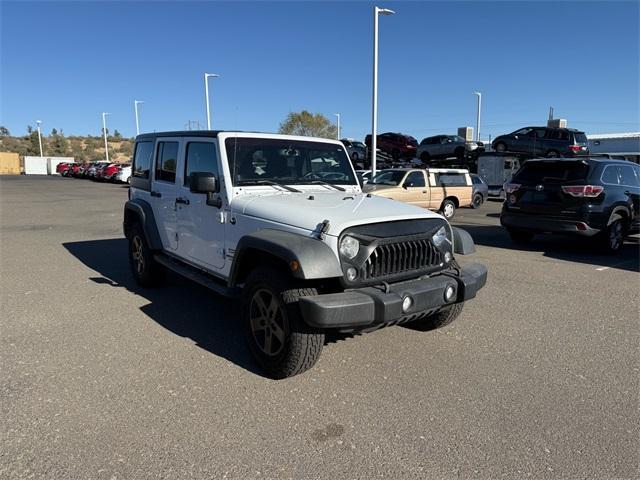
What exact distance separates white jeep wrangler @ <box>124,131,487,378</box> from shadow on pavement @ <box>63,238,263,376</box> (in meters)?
0.48

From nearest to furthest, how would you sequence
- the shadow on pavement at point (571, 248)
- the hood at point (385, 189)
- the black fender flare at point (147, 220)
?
the black fender flare at point (147, 220) < the shadow on pavement at point (571, 248) < the hood at point (385, 189)

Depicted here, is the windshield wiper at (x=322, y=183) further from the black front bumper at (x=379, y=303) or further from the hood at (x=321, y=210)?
the black front bumper at (x=379, y=303)

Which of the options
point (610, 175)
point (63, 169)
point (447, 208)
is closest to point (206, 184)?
point (610, 175)

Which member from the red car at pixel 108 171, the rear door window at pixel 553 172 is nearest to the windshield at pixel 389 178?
the rear door window at pixel 553 172

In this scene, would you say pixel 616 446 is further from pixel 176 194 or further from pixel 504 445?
pixel 176 194

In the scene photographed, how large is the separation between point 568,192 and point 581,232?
0.74 metres

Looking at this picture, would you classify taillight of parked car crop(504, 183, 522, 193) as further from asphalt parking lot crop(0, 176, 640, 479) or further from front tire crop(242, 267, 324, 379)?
front tire crop(242, 267, 324, 379)

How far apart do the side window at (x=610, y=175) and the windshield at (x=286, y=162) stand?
588cm

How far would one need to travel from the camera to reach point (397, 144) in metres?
29.4

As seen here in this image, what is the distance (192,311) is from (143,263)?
1.25m

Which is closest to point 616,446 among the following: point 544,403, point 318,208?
point 544,403

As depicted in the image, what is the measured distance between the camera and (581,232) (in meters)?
8.56

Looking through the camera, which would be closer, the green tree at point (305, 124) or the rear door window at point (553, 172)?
the rear door window at point (553, 172)

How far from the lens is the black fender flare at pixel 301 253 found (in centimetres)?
329
